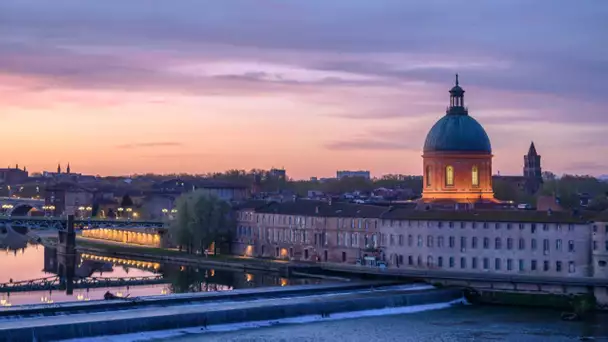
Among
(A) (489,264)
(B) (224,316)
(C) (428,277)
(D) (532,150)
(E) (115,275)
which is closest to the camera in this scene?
(B) (224,316)

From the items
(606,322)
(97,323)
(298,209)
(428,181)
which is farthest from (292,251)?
(97,323)

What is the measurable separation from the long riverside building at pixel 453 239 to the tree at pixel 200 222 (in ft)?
19.4

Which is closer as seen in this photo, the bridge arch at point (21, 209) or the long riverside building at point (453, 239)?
the long riverside building at point (453, 239)

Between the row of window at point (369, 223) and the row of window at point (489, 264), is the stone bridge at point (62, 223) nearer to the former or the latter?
the row of window at point (369, 223)

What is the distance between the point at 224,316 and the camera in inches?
2151

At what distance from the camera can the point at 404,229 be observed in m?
76.9

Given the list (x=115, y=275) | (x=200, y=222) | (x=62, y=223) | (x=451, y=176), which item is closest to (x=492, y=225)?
(x=451, y=176)

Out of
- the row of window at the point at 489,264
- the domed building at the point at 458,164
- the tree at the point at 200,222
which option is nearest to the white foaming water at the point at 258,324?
the row of window at the point at 489,264

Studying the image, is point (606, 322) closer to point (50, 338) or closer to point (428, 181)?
point (50, 338)

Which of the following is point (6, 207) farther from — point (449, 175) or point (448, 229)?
point (448, 229)

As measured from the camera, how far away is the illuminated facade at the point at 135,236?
109m

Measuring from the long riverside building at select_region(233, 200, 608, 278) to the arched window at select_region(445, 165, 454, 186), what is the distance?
7.72 metres

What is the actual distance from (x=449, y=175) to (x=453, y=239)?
1655 cm

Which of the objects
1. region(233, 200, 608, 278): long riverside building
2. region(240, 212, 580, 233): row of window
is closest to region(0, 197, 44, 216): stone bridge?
region(240, 212, 580, 233): row of window
